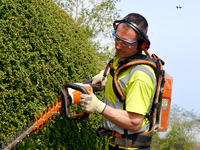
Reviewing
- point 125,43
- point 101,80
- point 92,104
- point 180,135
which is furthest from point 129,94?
point 180,135

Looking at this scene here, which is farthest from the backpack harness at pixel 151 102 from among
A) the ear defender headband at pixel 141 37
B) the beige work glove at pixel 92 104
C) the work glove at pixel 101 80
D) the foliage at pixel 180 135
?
the foliage at pixel 180 135

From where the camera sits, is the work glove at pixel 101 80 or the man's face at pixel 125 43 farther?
the work glove at pixel 101 80

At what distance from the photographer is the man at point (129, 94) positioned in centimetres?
225

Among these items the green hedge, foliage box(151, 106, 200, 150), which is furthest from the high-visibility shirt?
foliage box(151, 106, 200, 150)

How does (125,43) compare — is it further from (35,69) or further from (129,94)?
(35,69)

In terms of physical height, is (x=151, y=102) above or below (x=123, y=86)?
below

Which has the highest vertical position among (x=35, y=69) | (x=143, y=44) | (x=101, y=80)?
(x=143, y=44)

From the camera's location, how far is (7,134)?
275 centimetres

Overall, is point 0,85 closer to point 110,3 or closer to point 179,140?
point 110,3

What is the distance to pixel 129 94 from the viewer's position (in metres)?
2.29

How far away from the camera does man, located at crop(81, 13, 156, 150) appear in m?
2.25

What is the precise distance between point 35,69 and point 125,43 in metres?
1.38

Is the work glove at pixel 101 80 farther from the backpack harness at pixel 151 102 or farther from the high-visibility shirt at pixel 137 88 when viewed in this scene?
the high-visibility shirt at pixel 137 88

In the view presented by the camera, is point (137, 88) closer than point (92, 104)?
Yes
